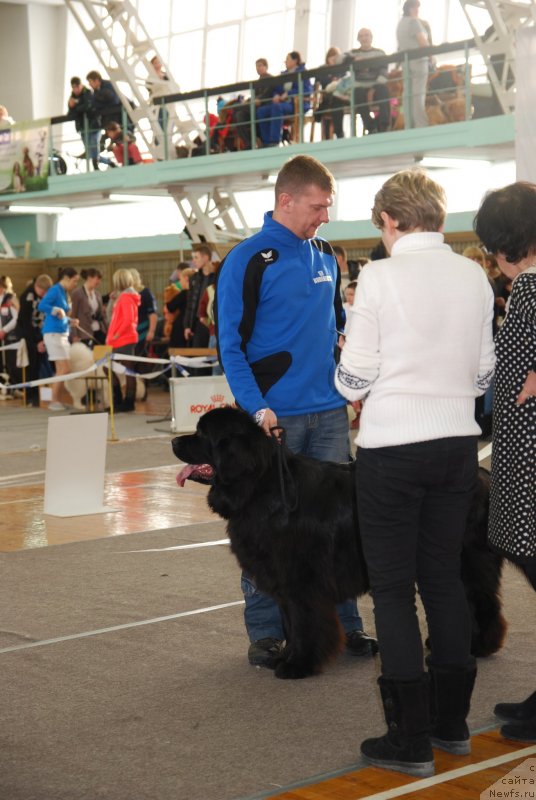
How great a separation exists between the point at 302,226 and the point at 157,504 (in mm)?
3801

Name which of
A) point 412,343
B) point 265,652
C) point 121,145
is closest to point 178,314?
point 121,145

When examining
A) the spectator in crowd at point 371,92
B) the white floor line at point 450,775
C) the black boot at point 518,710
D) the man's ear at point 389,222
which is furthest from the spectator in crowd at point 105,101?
the white floor line at point 450,775

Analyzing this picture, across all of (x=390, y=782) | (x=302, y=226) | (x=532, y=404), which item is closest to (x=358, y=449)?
(x=532, y=404)

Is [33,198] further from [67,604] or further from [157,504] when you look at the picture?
[67,604]

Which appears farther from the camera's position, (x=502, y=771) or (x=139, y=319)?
(x=139, y=319)

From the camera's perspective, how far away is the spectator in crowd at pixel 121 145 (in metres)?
19.6

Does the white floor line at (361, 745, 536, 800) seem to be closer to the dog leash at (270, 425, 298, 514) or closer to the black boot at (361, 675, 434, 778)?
the black boot at (361, 675, 434, 778)

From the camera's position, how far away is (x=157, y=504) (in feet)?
24.6

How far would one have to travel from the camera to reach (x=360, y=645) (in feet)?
13.6

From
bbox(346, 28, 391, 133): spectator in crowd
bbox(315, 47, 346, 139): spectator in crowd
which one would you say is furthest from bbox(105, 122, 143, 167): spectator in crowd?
bbox(346, 28, 391, 133): spectator in crowd

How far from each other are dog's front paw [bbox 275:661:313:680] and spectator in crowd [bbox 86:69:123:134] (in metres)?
17.4

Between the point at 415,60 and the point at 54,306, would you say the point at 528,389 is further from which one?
the point at 415,60

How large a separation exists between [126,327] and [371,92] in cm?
538

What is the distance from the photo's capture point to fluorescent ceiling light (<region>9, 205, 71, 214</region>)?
2372 centimetres
